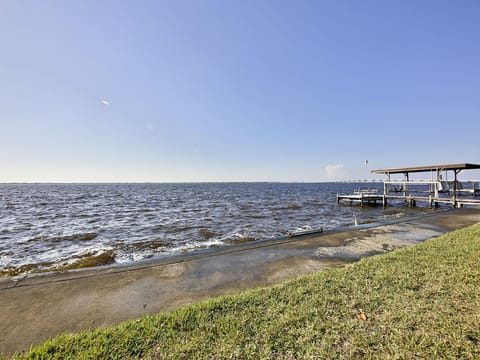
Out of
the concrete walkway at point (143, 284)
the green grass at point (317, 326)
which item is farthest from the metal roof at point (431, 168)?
the green grass at point (317, 326)

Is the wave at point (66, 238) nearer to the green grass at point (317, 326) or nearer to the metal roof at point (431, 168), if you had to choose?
the green grass at point (317, 326)

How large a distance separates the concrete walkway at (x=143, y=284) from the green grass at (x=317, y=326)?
0.89 m

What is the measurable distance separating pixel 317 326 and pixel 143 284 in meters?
4.22

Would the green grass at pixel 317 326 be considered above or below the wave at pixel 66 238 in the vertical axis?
above

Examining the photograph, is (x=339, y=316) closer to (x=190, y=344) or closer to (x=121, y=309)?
(x=190, y=344)

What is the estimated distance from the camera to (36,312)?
3.94 m

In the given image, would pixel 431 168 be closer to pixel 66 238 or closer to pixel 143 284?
pixel 143 284

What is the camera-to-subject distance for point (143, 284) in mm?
5094

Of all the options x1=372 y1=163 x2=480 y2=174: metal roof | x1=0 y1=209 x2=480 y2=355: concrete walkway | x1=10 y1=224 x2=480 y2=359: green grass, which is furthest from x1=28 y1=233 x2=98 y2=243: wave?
x1=372 y1=163 x2=480 y2=174: metal roof

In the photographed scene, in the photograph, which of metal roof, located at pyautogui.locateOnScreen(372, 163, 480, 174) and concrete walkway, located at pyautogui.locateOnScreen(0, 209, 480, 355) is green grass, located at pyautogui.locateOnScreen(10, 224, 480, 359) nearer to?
concrete walkway, located at pyautogui.locateOnScreen(0, 209, 480, 355)

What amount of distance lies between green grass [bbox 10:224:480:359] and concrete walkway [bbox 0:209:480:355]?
2.92ft

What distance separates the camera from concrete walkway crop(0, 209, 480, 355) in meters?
3.61

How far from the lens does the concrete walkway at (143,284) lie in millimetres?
3613

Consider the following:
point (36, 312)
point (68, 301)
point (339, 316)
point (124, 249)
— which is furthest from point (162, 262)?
point (339, 316)
